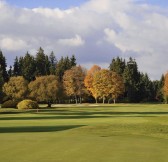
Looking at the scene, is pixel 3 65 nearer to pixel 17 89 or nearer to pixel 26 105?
pixel 17 89

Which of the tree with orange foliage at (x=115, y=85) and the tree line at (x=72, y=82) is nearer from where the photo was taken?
the tree line at (x=72, y=82)

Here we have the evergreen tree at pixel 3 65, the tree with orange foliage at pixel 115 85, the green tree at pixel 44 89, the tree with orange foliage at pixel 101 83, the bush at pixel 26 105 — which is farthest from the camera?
the evergreen tree at pixel 3 65

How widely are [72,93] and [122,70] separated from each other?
3611 centimetres

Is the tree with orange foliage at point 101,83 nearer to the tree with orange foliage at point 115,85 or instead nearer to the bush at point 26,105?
the tree with orange foliage at point 115,85

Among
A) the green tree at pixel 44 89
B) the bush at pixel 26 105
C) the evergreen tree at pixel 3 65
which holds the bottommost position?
the bush at pixel 26 105

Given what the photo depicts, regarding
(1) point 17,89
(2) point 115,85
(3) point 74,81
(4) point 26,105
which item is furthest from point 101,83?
(4) point 26,105

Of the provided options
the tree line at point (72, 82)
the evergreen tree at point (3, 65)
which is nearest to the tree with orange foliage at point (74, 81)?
the tree line at point (72, 82)

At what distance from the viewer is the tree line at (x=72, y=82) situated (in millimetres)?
96906

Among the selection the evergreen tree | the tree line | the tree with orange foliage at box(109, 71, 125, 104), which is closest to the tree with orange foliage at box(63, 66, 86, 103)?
the tree line

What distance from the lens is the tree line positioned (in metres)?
96.9

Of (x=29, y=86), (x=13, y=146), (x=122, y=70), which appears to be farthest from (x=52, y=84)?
(x=13, y=146)

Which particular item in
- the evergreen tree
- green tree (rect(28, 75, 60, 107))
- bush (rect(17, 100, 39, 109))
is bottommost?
bush (rect(17, 100, 39, 109))

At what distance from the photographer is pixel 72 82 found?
131250 millimetres

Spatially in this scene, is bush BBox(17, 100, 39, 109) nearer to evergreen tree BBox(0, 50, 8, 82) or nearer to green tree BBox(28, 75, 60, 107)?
green tree BBox(28, 75, 60, 107)
